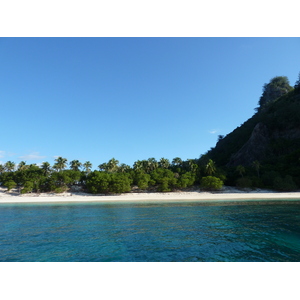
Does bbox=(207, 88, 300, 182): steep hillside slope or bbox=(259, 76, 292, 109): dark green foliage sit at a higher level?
bbox=(259, 76, 292, 109): dark green foliage

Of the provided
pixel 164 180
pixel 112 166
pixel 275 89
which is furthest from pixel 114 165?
pixel 275 89

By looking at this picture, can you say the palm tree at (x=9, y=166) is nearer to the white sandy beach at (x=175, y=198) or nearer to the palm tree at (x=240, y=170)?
the white sandy beach at (x=175, y=198)

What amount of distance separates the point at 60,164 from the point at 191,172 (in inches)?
2000

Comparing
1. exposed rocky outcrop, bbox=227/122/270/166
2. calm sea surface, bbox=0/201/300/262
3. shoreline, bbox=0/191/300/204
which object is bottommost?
shoreline, bbox=0/191/300/204

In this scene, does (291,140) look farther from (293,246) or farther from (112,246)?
(112,246)

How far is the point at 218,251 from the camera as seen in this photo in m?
10.4

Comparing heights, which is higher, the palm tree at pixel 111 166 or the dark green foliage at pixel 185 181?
the palm tree at pixel 111 166

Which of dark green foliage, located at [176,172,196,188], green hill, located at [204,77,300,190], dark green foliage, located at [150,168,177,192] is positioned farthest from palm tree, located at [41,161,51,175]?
green hill, located at [204,77,300,190]

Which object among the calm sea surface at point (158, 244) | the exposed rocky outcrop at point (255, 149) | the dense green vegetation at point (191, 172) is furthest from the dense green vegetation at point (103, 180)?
the calm sea surface at point (158, 244)

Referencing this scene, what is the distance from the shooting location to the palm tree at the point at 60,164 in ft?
251

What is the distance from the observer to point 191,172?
2672 inches

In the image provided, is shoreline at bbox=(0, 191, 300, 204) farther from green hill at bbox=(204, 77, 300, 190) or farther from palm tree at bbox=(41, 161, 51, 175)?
palm tree at bbox=(41, 161, 51, 175)

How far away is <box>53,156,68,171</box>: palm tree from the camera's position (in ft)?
251

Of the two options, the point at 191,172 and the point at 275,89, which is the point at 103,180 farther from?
the point at 275,89
